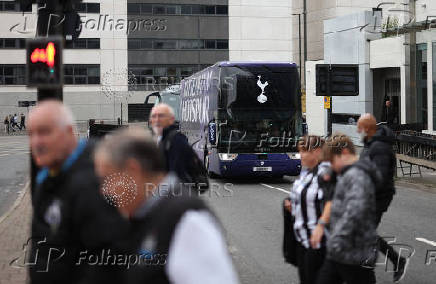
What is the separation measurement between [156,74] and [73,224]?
68.2m

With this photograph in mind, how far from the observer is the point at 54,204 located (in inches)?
114

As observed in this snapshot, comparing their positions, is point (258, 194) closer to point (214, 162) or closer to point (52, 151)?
point (214, 162)

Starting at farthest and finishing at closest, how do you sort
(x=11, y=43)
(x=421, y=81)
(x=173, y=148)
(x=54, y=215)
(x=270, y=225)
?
1. (x=11, y=43)
2. (x=421, y=81)
3. (x=270, y=225)
4. (x=173, y=148)
5. (x=54, y=215)

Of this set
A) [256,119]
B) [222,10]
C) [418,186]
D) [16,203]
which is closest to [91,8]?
[222,10]

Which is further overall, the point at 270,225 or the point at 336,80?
the point at 336,80

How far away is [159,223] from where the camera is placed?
251cm

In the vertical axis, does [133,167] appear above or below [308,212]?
above

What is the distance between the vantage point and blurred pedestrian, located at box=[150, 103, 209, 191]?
22.4 ft

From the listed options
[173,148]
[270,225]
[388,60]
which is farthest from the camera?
[388,60]

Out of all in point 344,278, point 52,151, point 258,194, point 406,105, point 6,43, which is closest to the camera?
point 52,151

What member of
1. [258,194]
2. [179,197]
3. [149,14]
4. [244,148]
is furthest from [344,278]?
[149,14]

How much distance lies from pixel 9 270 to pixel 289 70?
12935mm

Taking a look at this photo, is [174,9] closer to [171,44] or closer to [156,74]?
[171,44]

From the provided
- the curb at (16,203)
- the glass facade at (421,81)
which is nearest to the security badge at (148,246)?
the curb at (16,203)
